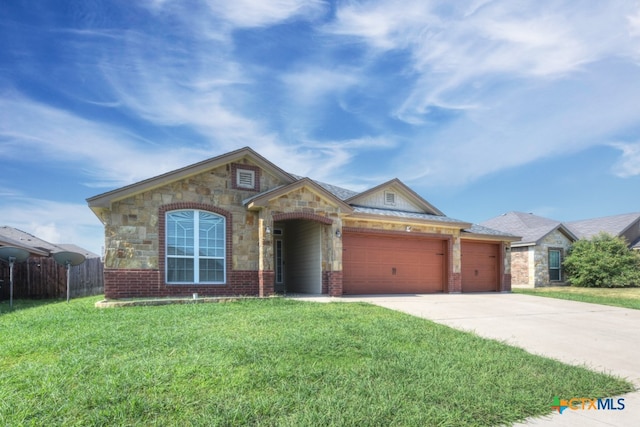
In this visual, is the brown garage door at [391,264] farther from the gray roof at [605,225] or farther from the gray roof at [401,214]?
the gray roof at [605,225]

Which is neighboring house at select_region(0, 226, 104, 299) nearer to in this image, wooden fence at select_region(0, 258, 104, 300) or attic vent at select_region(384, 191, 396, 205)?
wooden fence at select_region(0, 258, 104, 300)

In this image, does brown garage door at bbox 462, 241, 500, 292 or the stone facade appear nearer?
brown garage door at bbox 462, 241, 500, 292

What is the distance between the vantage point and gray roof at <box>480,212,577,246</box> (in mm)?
23859

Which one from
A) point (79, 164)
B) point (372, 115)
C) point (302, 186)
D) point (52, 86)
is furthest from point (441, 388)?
point (79, 164)

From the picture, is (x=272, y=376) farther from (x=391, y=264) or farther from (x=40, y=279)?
(x=40, y=279)

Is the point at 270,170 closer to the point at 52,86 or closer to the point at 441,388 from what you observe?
the point at 52,86

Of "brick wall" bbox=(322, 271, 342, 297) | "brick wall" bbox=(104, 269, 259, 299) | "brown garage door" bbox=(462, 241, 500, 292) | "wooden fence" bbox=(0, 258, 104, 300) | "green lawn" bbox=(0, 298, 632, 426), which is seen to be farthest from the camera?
"brown garage door" bbox=(462, 241, 500, 292)

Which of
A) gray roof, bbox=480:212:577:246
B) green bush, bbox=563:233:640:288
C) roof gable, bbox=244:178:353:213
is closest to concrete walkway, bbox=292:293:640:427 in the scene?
roof gable, bbox=244:178:353:213

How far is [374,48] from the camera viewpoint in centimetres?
1134

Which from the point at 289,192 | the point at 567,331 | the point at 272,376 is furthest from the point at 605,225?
the point at 272,376

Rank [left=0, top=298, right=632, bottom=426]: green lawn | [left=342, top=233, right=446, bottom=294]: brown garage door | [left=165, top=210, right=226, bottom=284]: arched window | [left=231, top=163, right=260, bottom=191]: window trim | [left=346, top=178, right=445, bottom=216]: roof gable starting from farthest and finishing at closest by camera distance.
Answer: [left=346, top=178, right=445, bottom=216]: roof gable, [left=342, top=233, right=446, bottom=294]: brown garage door, [left=231, top=163, right=260, bottom=191]: window trim, [left=165, top=210, right=226, bottom=284]: arched window, [left=0, top=298, right=632, bottom=426]: green lawn

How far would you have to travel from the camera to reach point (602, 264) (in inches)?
922

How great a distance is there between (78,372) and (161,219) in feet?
25.6

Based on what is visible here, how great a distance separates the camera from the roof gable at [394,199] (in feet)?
53.1
